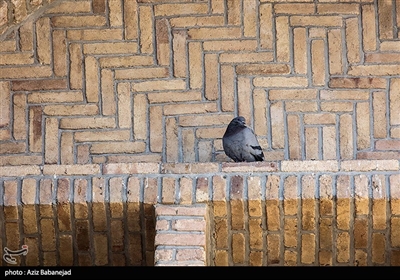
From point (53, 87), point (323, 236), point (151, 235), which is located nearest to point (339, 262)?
point (323, 236)

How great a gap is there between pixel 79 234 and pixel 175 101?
3.44 ft

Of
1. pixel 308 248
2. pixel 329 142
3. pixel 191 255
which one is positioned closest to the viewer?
pixel 191 255

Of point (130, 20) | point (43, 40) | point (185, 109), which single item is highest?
point (130, 20)

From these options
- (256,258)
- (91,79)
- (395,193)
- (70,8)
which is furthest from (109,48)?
(395,193)

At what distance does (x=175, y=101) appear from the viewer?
570cm

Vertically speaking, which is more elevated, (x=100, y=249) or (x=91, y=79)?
(x=91, y=79)

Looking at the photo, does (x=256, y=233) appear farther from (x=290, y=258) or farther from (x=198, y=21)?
(x=198, y=21)

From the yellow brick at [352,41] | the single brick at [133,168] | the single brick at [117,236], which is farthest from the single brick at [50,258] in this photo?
the yellow brick at [352,41]

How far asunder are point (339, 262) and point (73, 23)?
222cm

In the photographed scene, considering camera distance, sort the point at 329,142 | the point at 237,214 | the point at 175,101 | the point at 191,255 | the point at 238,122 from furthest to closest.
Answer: the point at 175,101
the point at 329,142
the point at 238,122
the point at 237,214
the point at 191,255

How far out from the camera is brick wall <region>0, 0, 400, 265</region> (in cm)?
521

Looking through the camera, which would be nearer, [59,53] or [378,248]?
[378,248]

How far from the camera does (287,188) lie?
16.7ft

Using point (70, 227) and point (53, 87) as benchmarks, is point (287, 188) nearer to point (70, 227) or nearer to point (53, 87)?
point (70, 227)
